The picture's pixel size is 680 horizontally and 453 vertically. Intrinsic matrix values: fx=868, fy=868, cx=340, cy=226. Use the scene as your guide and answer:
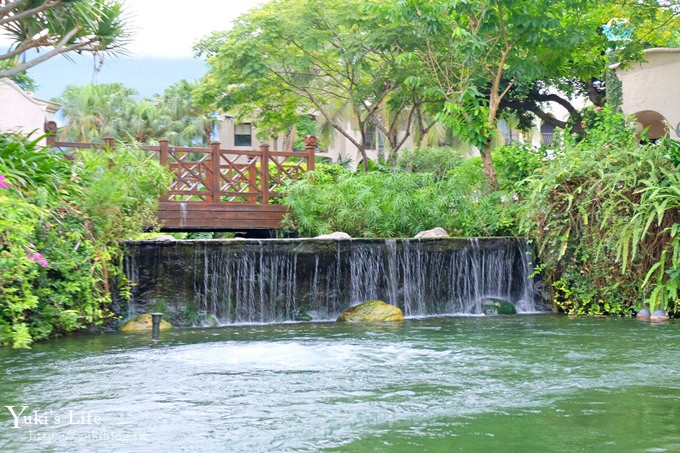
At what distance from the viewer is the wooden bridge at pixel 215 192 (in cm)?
1551

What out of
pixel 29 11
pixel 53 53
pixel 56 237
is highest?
pixel 29 11

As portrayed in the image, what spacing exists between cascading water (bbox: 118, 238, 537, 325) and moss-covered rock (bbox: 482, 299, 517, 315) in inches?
6.0

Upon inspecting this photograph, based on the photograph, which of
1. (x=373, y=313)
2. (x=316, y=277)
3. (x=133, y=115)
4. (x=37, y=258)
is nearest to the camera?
(x=37, y=258)

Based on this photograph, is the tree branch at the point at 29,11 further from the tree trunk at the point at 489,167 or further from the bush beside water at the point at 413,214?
the tree trunk at the point at 489,167

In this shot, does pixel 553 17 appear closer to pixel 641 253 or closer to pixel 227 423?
pixel 641 253

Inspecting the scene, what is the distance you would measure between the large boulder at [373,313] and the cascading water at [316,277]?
1.87ft

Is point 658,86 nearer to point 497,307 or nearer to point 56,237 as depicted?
point 497,307

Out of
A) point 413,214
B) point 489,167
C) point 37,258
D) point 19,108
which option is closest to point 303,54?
point 19,108

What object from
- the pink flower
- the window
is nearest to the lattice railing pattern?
the pink flower

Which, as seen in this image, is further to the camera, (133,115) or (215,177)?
(133,115)

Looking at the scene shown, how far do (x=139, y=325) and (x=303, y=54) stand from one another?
43.9 feet

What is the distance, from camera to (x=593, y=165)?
12.9 meters

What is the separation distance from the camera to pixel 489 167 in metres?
16.6

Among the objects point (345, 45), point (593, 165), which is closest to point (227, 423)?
point (593, 165)
